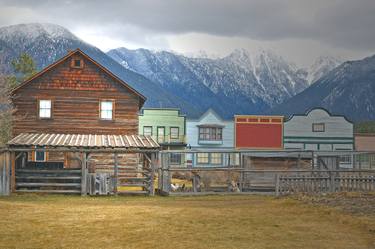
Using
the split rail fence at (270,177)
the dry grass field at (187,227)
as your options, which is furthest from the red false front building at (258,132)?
the dry grass field at (187,227)

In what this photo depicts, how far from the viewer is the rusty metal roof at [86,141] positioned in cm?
3089

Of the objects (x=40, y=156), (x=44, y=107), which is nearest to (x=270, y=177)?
(x=44, y=107)

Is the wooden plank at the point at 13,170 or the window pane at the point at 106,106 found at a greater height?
the window pane at the point at 106,106

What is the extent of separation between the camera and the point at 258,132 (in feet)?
240

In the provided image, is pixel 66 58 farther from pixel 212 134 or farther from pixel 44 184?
pixel 212 134

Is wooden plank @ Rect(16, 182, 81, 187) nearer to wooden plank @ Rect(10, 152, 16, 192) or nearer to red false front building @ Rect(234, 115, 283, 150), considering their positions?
wooden plank @ Rect(10, 152, 16, 192)

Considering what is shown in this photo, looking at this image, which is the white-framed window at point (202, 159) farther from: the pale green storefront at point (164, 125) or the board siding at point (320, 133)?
the board siding at point (320, 133)

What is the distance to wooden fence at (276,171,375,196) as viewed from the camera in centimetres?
2780

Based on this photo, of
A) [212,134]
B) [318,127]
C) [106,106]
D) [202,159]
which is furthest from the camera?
[318,127]

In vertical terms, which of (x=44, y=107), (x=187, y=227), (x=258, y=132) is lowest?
(x=187, y=227)

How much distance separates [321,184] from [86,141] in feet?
44.5

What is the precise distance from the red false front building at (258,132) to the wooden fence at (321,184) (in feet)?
144

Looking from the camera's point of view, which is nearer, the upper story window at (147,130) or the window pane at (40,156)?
the window pane at (40,156)

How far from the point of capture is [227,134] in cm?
7394
